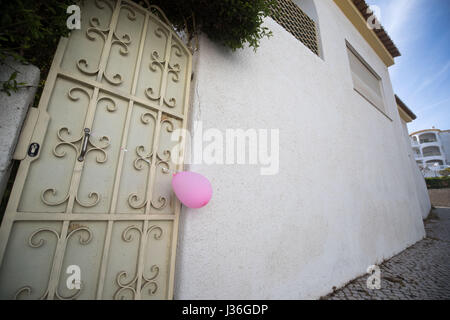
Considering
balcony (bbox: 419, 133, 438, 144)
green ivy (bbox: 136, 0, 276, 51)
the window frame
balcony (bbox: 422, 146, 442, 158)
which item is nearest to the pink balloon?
green ivy (bbox: 136, 0, 276, 51)

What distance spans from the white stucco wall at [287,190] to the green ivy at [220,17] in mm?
199

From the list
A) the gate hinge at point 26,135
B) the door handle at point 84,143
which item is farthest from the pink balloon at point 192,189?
the gate hinge at point 26,135

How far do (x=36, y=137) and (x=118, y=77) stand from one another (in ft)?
2.37

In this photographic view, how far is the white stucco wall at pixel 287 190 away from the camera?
5.38ft

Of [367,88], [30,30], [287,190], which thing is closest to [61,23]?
[30,30]

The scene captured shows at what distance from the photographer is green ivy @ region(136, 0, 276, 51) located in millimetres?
1643

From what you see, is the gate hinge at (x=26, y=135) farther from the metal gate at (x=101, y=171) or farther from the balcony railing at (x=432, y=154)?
the balcony railing at (x=432, y=154)

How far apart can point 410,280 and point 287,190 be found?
2500 mm

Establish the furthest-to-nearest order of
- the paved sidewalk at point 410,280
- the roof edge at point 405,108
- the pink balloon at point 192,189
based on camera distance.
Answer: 1. the roof edge at point 405,108
2. the paved sidewalk at point 410,280
3. the pink balloon at point 192,189

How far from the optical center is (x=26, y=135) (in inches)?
44.0

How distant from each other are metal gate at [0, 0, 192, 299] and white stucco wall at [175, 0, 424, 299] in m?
0.27
